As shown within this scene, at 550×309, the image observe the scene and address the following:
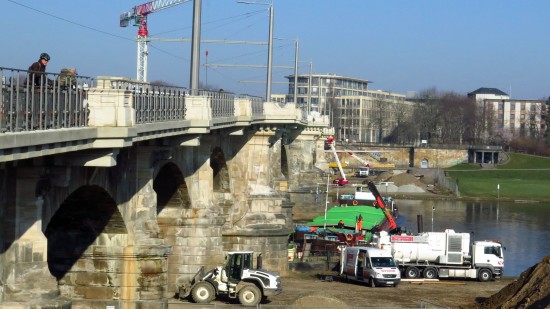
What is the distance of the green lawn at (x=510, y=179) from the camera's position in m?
130

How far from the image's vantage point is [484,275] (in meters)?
56.8

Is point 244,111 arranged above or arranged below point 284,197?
above

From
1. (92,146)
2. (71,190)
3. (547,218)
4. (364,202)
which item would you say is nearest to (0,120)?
(92,146)

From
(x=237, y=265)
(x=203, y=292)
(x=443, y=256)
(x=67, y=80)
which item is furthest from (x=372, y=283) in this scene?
(x=67, y=80)

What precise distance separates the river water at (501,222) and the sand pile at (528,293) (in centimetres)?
1896

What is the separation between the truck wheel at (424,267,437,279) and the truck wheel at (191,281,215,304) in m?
17.3

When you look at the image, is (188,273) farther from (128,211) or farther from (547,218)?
(547,218)

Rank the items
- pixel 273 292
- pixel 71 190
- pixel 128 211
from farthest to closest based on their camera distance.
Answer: pixel 273 292, pixel 128 211, pixel 71 190

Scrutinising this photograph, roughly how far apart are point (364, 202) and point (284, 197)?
38476mm

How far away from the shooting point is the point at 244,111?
50.1m

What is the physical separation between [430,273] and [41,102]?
120ft

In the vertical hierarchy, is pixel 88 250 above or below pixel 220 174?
below

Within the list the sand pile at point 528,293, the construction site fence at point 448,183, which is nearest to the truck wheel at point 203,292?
the sand pile at point 528,293

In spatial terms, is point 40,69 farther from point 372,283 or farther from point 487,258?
point 487,258
